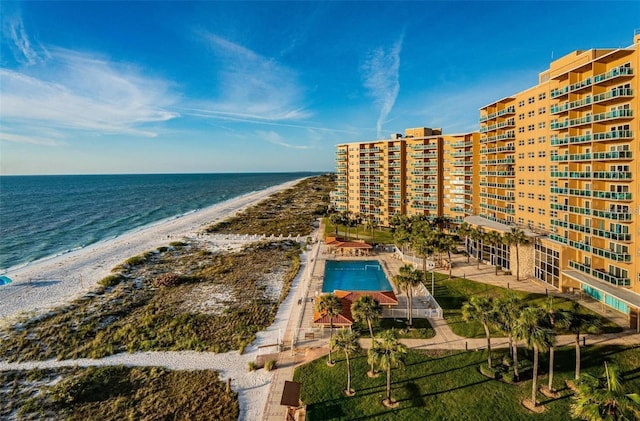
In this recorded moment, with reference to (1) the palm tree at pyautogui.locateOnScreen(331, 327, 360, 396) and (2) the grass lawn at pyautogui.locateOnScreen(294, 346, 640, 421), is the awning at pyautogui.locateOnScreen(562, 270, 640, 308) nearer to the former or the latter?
(2) the grass lawn at pyautogui.locateOnScreen(294, 346, 640, 421)

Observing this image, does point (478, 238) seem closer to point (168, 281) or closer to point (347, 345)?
point (347, 345)

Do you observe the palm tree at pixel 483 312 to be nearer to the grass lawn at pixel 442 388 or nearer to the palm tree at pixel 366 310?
the grass lawn at pixel 442 388

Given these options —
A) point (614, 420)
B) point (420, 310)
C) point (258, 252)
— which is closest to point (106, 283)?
point (258, 252)

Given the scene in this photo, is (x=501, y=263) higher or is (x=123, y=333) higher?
(x=501, y=263)

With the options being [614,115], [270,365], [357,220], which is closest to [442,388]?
[270,365]

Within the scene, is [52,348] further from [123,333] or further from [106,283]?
[106,283]

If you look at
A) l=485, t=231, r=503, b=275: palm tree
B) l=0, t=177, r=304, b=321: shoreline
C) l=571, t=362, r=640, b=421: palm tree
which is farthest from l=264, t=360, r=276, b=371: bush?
l=485, t=231, r=503, b=275: palm tree

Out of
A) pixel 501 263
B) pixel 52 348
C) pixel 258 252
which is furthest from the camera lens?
pixel 258 252
